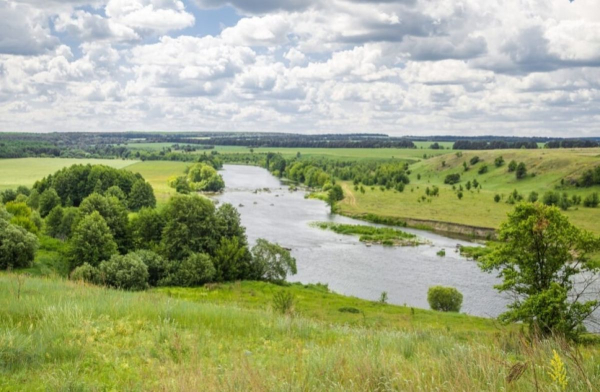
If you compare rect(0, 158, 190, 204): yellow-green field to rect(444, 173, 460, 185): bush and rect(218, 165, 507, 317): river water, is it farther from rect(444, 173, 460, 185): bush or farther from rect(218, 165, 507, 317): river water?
rect(444, 173, 460, 185): bush

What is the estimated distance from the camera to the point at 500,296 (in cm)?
4416

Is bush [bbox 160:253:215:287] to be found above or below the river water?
above

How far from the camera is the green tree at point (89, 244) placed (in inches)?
1743

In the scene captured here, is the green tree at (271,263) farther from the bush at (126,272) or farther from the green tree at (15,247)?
the green tree at (15,247)

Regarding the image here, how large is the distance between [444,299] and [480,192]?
254 ft

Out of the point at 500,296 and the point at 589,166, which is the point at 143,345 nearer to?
the point at 500,296

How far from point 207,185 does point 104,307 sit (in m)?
120

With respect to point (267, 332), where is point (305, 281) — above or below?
below

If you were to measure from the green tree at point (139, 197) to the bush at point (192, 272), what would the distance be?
40111 millimetres

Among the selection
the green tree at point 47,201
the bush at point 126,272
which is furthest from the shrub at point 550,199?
the green tree at point 47,201

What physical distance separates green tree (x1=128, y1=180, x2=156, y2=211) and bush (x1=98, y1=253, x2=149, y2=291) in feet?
140

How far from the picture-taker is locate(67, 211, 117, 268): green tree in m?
44.3

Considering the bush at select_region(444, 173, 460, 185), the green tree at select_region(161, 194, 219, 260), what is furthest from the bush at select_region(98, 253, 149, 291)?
the bush at select_region(444, 173, 460, 185)

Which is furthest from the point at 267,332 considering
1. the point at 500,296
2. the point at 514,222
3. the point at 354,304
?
the point at 500,296
